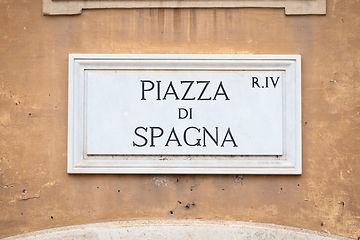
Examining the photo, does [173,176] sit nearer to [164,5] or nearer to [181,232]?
[181,232]

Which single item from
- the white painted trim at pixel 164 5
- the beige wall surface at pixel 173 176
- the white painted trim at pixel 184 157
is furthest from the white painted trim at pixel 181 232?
the white painted trim at pixel 164 5

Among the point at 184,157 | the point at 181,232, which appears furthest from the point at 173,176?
the point at 181,232

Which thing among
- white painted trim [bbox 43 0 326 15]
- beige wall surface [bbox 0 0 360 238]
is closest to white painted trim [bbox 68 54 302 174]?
beige wall surface [bbox 0 0 360 238]

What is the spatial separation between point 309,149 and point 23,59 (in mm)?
2973

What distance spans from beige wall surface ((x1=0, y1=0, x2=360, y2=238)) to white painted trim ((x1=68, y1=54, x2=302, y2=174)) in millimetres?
86

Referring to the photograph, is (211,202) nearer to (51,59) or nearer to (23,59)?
(51,59)

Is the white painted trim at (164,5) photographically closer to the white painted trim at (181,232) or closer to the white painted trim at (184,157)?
the white painted trim at (184,157)

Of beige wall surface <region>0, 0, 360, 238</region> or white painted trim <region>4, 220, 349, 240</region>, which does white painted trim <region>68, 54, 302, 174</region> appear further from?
white painted trim <region>4, 220, 349, 240</region>

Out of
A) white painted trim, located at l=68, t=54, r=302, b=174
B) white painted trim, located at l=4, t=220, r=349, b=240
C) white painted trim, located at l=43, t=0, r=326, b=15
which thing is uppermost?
white painted trim, located at l=43, t=0, r=326, b=15

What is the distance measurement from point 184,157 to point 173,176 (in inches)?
8.5

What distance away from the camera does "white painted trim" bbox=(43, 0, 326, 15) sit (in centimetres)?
294

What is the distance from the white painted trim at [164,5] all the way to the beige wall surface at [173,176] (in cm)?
6

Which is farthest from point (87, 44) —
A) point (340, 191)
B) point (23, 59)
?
point (340, 191)

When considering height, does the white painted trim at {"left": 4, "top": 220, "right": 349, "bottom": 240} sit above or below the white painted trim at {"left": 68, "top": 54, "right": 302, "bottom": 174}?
below
